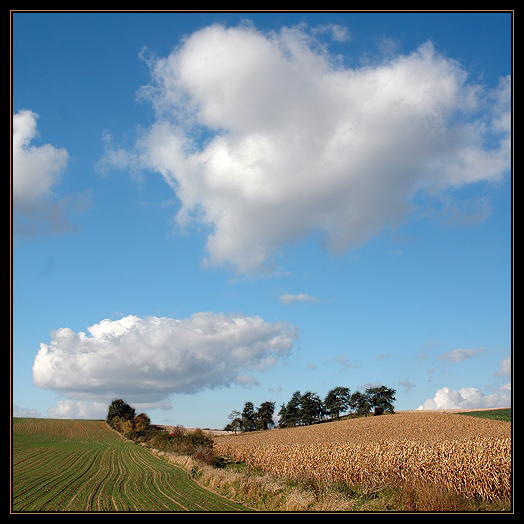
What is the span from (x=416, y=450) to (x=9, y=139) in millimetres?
24550

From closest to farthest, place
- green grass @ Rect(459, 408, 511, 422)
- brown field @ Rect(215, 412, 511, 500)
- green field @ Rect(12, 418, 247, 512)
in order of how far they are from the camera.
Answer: brown field @ Rect(215, 412, 511, 500) < green field @ Rect(12, 418, 247, 512) < green grass @ Rect(459, 408, 511, 422)

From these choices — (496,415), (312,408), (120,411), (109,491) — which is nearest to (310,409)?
(312,408)

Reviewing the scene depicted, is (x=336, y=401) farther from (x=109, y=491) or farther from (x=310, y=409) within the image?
(x=109, y=491)

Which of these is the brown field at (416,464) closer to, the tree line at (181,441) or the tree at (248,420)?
the tree line at (181,441)

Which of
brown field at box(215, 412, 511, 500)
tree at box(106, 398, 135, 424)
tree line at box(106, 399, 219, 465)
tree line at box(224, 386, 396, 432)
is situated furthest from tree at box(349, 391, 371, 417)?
brown field at box(215, 412, 511, 500)

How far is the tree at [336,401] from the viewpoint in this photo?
4904 inches

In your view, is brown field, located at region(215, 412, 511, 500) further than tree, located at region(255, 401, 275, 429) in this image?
No

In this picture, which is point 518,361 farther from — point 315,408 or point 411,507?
point 315,408

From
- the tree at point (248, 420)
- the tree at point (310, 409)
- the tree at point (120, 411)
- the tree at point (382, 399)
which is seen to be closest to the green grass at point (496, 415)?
the tree at point (382, 399)

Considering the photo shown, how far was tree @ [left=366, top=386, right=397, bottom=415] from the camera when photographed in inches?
4508

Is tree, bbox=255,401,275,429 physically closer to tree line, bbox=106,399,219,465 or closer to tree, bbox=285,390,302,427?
tree, bbox=285,390,302,427

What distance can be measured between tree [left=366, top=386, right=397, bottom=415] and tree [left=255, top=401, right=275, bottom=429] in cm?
3329

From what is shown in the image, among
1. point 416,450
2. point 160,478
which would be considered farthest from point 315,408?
point 416,450

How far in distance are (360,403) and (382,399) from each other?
25.7ft
